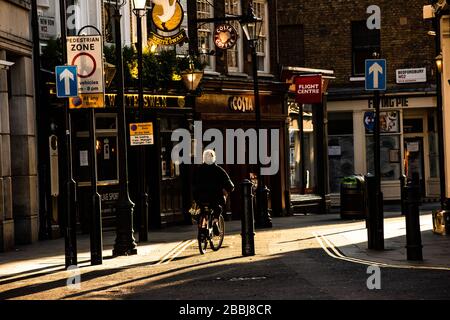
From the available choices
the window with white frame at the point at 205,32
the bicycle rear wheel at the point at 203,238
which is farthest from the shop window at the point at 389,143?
the bicycle rear wheel at the point at 203,238

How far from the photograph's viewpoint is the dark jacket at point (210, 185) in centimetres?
1902

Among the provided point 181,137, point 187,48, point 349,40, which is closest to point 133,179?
point 181,137

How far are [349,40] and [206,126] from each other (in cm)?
1339

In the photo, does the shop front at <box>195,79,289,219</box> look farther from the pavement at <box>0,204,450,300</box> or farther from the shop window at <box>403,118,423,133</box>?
the shop window at <box>403,118,423,133</box>

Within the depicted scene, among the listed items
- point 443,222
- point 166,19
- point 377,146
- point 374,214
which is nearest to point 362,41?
point 166,19

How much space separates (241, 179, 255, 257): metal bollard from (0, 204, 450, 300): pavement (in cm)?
20

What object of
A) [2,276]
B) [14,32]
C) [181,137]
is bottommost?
[2,276]

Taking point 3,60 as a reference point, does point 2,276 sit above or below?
below

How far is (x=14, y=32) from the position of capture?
22.0m

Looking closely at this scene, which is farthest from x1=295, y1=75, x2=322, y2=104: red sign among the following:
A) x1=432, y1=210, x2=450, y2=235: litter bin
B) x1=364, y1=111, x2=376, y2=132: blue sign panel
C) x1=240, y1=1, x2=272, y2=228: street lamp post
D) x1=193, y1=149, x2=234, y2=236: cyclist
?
x1=193, y1=149, x2=234, y2=236: cyclist

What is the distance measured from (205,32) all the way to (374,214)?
48.2 ft

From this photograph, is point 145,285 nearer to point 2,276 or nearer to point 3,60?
point 2,276

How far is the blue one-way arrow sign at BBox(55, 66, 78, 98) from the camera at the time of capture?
55.5ft

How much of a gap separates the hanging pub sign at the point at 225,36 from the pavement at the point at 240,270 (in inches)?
329
